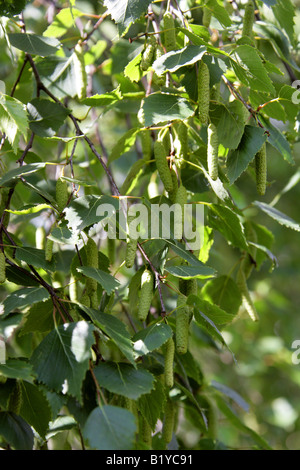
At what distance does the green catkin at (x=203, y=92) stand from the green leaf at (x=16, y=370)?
0.45m

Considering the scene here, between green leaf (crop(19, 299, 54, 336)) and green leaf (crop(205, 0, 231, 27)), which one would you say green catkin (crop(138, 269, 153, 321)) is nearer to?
green leaf (crop(19, 299, 54, 336))

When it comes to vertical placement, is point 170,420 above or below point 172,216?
below

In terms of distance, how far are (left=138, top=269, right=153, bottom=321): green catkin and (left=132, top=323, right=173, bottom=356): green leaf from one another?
25mm

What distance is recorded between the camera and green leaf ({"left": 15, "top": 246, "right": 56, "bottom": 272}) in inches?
33.9

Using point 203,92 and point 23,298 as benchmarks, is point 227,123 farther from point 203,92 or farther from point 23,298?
point 23,298

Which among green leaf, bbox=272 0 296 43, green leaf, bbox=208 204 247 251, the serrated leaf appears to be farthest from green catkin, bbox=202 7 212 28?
the serrated leaf

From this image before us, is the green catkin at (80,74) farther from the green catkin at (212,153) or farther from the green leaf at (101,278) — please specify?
the green leaf at (101,278)

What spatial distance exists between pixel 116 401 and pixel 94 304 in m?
0.19

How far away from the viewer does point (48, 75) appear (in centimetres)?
127

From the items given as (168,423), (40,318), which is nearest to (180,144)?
(40,318)

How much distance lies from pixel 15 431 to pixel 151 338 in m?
0.23

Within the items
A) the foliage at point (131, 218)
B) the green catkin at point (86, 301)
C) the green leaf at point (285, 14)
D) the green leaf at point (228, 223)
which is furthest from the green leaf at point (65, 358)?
the green leaf at point (285, 14)

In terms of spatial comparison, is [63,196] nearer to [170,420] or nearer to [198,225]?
[198,225]

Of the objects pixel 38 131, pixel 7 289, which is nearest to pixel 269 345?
pixel 7 289
